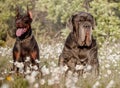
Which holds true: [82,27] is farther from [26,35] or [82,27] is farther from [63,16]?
Answer: [63,16]

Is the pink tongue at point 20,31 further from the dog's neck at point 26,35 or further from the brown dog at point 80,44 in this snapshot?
the brown dog at point 80,44

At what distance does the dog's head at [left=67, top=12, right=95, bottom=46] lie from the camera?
771 cm

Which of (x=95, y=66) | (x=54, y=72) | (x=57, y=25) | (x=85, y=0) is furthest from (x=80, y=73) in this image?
(x=57, y=25)

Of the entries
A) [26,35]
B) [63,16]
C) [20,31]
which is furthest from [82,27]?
[63,16]

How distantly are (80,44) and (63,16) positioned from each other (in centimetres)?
1437

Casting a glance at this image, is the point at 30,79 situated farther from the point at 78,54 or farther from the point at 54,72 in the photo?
the point at 78,54

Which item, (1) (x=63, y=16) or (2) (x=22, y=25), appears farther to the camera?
(1) (x=63, y=16)

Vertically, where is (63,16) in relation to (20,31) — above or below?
below

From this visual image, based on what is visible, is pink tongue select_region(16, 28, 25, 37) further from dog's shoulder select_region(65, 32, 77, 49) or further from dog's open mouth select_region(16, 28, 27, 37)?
dog's shoulder select_region(65, 32, 77, 49)

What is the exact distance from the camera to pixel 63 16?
2219cm

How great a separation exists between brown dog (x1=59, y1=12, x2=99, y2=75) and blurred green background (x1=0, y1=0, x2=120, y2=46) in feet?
28.0

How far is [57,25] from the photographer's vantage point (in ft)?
87.1

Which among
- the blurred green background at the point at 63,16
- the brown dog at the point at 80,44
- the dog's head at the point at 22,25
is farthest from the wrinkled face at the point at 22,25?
the blurred green background at the point at 63,16

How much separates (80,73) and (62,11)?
15.3m
